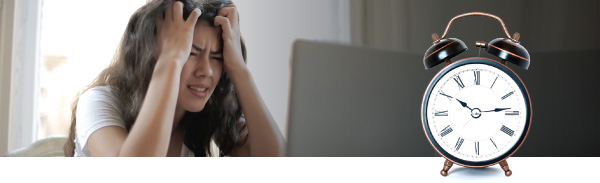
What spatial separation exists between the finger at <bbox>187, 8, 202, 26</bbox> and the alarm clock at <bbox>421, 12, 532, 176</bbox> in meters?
0.50

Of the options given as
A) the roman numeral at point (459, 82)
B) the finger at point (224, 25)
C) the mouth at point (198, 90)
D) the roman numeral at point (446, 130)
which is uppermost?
the finger at point (224, 25)

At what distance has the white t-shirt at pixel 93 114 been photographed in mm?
1094

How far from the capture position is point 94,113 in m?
1.10

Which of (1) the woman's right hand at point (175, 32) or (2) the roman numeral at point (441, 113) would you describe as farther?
(1) the woman's right hand at point (175, 32)

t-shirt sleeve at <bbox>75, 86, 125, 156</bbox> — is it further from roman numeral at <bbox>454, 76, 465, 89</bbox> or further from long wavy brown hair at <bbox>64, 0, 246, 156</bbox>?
roman numeral at <bbox>454, 76, 465, 89</bbox>

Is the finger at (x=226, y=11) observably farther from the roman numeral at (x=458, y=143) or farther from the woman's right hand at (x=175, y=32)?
the roman numeral at (x=458, y=143)

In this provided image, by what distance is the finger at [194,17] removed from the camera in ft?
3.64

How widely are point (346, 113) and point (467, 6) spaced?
373 millimetres

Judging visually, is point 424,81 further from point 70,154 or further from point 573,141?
point 70,154

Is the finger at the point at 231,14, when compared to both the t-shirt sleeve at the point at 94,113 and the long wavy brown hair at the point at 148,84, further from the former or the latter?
the t-shirt sleeve at the point at 94,113

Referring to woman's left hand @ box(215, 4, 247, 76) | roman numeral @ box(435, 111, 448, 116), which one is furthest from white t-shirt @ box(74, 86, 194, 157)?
roman numeral @ box(435, 111, 448, 116)

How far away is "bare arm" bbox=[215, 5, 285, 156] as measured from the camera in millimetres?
1141
